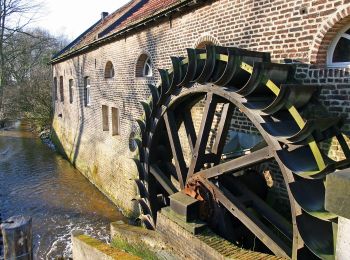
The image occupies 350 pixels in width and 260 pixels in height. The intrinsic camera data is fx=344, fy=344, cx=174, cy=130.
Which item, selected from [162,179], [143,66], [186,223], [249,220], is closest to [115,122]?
[143,66]

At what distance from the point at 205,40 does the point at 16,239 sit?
13.6 ft

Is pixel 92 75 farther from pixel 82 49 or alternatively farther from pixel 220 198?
pixel 220 198

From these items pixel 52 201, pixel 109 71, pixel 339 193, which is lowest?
pixel 52 201

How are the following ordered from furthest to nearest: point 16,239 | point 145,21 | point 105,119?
1. point 105,119
2. point 145,21
3. point 16,239

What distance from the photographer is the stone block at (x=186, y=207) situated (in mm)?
4320

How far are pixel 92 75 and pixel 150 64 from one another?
433 cm

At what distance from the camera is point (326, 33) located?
3895 mm

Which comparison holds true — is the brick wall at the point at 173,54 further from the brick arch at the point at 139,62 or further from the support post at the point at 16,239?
the support post at the point at 16,239

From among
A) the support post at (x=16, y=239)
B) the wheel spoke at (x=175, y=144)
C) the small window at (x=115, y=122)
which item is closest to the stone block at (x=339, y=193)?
the support post at (x=16, y=239)

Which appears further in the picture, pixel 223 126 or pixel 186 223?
pixel 223 126

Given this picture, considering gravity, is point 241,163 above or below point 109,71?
below

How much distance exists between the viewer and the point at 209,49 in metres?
4.12

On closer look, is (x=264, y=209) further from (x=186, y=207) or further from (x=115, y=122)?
(x=115, y=122)

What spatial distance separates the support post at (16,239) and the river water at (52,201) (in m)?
4.21
